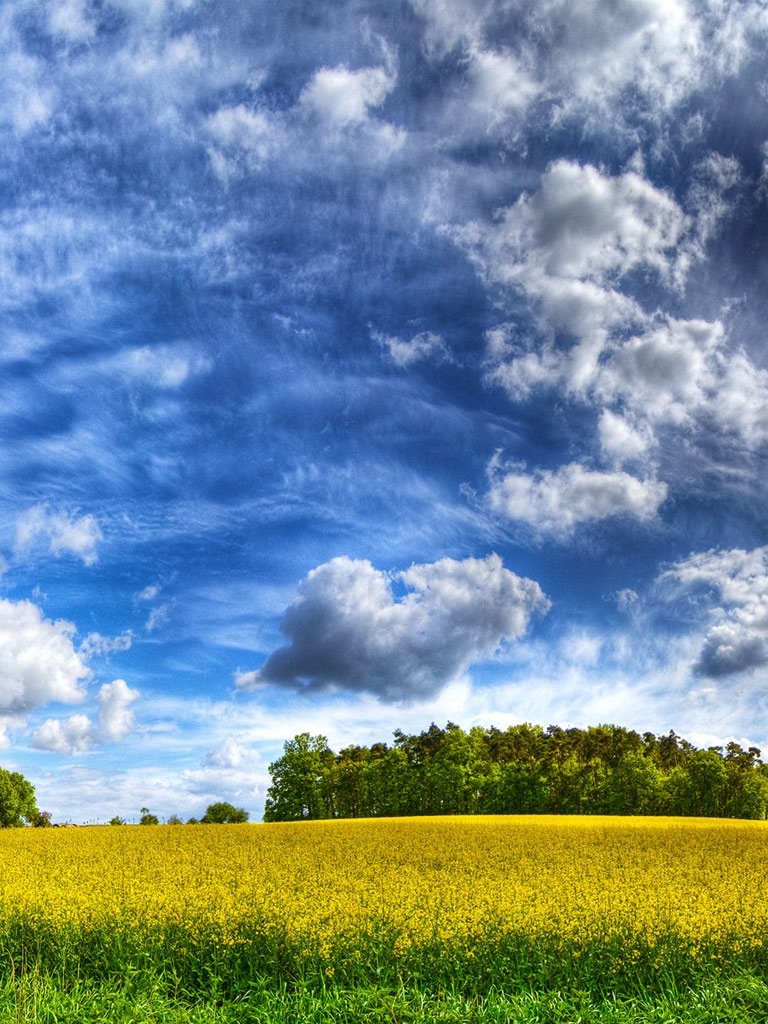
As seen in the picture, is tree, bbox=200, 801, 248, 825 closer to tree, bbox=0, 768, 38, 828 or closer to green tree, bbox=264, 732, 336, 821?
green tree, bbox=264, 732, 336, 821

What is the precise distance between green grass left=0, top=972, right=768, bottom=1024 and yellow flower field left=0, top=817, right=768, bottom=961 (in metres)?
1.08

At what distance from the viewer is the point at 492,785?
5991 cm

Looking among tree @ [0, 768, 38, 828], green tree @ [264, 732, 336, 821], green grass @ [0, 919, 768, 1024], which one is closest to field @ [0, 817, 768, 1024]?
green grass @ [0, 919, 768, 1024]

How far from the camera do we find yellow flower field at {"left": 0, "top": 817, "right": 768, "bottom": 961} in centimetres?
1079

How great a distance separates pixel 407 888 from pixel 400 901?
1.41m

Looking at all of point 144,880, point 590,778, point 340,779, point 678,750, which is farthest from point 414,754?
point 144,880

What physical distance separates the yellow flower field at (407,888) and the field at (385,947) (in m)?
0.04

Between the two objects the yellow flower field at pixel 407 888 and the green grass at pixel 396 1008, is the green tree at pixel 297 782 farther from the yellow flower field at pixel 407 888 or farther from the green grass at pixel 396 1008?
the green grass at pixel 396 1008

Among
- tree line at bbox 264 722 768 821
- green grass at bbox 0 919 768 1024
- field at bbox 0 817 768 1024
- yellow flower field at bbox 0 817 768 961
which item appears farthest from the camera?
tree line at bbox 264 722 768 821

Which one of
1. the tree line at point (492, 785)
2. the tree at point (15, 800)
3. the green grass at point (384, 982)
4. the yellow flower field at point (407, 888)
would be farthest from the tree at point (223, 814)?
the green grass at point (384, 982)

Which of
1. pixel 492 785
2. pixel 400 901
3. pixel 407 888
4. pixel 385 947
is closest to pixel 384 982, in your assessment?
pixel 385 947

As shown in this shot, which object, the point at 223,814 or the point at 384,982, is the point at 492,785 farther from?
the point at 384,982

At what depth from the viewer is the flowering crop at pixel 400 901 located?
10.5 m

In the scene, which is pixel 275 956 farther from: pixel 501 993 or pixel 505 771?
pixel 505 771
